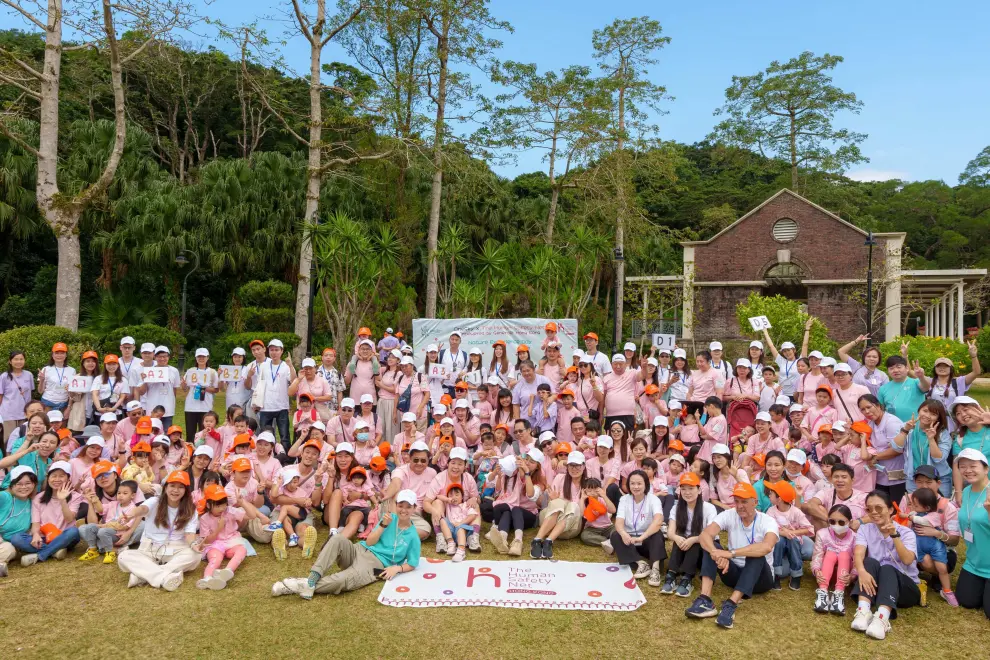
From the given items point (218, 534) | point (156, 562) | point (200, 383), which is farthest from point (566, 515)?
point (200, 383)

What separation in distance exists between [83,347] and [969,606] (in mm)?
15103

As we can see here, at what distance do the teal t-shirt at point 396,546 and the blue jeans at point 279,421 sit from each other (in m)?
3.29

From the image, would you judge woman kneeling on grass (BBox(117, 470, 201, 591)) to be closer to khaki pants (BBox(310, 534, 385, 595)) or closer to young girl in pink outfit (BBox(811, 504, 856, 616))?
khaki pants (BBox(310, 534, 385, 595))

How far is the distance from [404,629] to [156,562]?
2.59 m

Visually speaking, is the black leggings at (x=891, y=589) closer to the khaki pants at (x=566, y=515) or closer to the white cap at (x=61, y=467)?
the khaki pants at (x=566, y=515)

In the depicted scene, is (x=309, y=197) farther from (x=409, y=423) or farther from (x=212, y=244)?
(x=409, y=423)

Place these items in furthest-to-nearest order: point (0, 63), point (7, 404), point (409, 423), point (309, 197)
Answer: point (309, 197) → point (0, 63) → point (7, 404) → point (409, 423)

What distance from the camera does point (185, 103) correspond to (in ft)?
113

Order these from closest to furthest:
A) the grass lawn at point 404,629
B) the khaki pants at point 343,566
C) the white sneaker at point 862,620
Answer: the grass lawn at point 404,629
the white sneaker at point 862,620
the khaki pants at point 343,566

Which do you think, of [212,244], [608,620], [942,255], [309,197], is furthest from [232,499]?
[942,255]

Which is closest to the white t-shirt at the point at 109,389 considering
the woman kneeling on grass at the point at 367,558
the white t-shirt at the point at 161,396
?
the white t-shirt at the point at 161,396

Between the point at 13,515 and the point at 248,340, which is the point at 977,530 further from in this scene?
the point at 248,340

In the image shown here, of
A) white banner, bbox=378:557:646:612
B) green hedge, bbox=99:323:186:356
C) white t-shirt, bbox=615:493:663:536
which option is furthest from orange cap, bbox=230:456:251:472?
green hedge, bbox=99:323:186:356

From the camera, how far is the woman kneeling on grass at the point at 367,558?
572 cm
